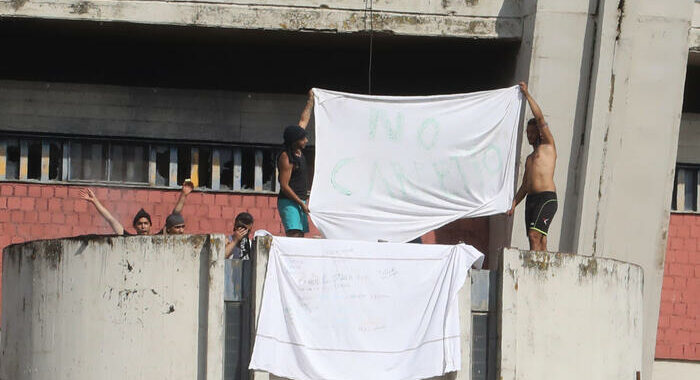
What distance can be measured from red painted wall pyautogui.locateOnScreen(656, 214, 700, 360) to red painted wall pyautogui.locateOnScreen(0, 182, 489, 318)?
228 cm

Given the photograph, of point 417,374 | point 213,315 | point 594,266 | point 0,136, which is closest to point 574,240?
point 594,266

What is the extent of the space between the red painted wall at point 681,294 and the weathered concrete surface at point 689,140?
77 cm

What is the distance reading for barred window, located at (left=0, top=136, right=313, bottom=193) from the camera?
64.3 feet

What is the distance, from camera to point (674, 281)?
20.0 metres

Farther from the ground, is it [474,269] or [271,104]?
[271,104]

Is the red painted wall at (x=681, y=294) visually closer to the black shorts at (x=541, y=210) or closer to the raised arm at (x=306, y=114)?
the black shorts at (x=541, y=210)

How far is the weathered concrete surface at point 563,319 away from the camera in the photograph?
14562 mm

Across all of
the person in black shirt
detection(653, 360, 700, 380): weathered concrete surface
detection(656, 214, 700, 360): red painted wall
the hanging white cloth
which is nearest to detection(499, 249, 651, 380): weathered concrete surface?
the hanging white cloth

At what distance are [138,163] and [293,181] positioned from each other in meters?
4.64

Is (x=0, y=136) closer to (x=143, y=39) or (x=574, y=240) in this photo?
(x=143, y=39)

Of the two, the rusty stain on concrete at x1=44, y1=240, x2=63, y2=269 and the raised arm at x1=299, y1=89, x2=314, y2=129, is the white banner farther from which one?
the rusty stain on concrete at x1=44, y1=240, x2=63, y2=269

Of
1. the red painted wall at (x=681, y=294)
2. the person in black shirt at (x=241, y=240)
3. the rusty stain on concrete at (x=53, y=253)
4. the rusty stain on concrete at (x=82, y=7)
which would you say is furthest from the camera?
the red painted wall at (x=681, y=294)

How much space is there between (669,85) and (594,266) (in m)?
3.91

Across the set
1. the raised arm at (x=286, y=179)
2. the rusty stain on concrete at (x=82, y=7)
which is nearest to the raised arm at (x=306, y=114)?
the raised arm at (x=286, y=179)
